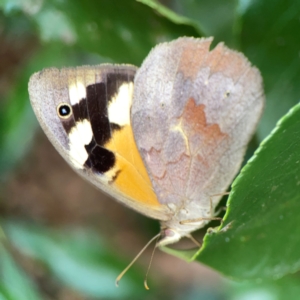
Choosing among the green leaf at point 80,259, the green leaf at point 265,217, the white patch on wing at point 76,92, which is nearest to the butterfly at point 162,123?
the white patch on wing at point 76,92

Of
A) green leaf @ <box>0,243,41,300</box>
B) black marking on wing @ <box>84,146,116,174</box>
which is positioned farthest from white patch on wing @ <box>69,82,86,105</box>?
green leaf @ <box>0,243,41,300</box>

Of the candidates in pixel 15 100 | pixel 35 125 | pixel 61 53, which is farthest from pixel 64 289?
pixel 61 53

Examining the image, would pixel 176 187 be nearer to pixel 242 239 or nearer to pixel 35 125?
pixel 242 239

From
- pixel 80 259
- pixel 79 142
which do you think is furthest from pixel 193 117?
pixel 80 259

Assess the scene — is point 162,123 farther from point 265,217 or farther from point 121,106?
point 265,217

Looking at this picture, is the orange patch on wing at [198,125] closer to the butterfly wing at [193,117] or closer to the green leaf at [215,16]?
the butterfly wing at [193,117]

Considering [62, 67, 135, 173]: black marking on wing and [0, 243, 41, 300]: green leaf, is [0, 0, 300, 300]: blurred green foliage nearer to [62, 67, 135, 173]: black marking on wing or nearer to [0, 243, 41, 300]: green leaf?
[0, 243, 41, 300]: green leaf
